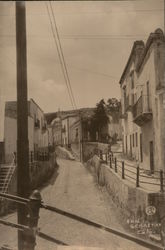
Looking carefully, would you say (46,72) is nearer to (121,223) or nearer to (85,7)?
(85,7)

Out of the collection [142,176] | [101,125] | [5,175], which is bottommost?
[5,175]

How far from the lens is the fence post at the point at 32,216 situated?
13.9 feet

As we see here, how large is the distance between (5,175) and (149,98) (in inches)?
203

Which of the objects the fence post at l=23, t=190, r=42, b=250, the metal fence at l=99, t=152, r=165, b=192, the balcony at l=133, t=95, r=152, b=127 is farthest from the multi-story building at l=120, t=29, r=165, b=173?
the fence post at l=23, t=190, r=42, b=250

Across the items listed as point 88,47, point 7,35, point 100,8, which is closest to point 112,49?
point 88,47

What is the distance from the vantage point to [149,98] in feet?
33.3

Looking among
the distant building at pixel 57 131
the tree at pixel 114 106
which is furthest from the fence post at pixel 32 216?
the distant building at pixel 57 131

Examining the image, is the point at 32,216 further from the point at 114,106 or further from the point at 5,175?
the point at 114,106

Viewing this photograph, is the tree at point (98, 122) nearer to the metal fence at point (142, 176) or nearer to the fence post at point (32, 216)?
the metal fence at point (142, 176)

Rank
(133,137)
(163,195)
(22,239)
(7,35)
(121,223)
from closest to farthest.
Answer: (22,239) → (7,35) → (163,195) → (121,223) → (133,137)

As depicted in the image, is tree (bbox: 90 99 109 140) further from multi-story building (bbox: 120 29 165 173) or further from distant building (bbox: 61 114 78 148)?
multi-story building (bbox: 120 29 165 173)

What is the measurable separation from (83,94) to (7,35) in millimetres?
1546

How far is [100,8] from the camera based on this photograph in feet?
17.4

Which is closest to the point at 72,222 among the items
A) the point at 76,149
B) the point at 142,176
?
the point at 142,176
